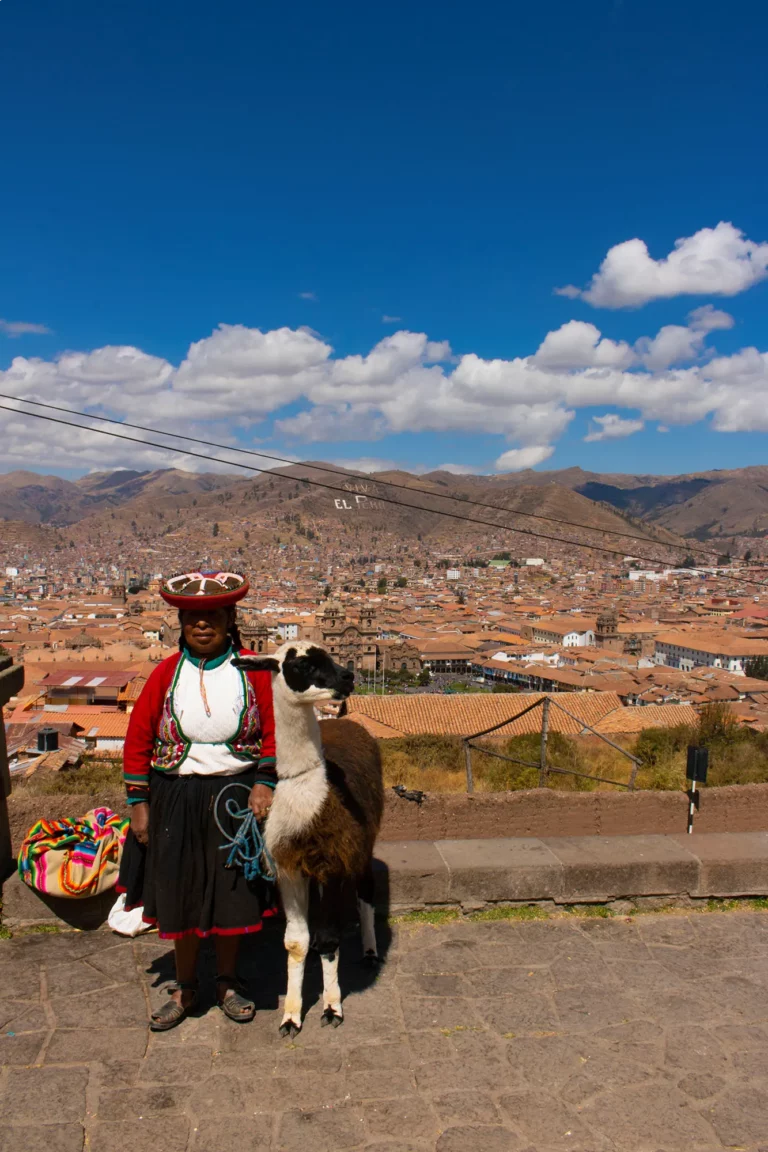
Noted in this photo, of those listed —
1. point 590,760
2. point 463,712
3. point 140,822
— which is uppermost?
point 140,822

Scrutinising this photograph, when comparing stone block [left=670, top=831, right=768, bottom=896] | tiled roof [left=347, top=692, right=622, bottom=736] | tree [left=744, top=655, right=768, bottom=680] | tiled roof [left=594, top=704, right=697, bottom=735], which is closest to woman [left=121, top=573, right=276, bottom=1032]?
stone block [left=670, top=831, right=768, bottom=896]

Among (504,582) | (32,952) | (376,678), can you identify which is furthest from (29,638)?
(504,582)

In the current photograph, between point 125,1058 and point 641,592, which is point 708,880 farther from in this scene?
point 641,592

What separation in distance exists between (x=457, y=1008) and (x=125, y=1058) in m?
1.24

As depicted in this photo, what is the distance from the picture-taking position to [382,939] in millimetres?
3637

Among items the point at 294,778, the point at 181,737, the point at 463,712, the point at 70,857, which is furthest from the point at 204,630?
the point at 463,712

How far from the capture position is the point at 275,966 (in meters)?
3.40

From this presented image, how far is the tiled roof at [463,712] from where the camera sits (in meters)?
21.9

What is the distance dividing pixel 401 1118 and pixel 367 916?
980 millimetres

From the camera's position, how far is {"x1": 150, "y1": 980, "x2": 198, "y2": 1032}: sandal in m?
2.90

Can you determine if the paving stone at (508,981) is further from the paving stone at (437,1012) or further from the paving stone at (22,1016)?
the paving stone at (22,1016)

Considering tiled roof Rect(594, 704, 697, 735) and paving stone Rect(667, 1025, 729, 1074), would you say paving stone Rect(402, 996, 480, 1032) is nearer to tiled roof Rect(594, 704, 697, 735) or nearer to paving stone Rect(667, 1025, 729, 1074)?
paving stone Rect(667, 1025, 729, 1074)

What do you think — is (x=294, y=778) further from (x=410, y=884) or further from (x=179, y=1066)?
(x=410, y=884)

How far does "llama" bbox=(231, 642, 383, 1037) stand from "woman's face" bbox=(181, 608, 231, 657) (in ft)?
0.64
